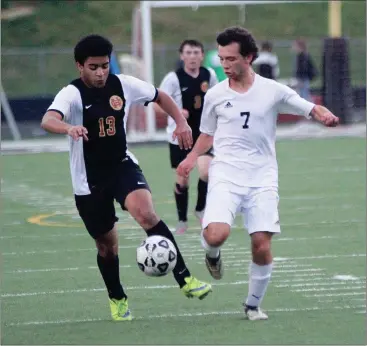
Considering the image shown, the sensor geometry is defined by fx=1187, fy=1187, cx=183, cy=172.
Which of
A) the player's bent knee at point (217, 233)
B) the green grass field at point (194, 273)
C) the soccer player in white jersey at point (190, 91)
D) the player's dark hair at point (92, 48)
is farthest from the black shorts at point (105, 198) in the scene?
the soccer player in white jersey at point (190, 91)

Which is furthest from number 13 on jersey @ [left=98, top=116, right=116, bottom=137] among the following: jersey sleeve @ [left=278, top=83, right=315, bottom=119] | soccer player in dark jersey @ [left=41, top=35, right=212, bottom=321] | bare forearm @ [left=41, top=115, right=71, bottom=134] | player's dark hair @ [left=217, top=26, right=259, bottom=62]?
jersey sleeve @ [left=278, top=83, right=315, bottom=119]

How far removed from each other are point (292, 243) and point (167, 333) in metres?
4.08

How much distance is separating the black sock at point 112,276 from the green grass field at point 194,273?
19cm

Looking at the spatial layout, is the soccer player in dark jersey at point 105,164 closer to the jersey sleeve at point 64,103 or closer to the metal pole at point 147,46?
the jersey sleeve at point 64,103

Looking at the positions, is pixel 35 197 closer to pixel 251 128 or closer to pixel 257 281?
pixel 251 128

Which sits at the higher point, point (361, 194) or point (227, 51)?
point (227, 51)

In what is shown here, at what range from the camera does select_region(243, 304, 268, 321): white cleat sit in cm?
779

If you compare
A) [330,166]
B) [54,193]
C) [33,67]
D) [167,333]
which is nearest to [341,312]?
[167,333]

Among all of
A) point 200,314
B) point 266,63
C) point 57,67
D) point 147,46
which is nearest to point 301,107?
point 200,314

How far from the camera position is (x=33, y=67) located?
37.4m

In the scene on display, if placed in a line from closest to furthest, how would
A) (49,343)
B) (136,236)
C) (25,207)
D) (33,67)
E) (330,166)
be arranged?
1. (49,343)
2. (136,236)
3. (25,207)
4. (330,166)
5. (33,67)

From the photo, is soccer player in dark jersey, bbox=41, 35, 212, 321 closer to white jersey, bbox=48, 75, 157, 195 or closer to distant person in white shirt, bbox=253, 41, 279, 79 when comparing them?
white jersey, bbox=48, 75, 157, 195

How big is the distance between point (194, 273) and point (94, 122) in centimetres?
243

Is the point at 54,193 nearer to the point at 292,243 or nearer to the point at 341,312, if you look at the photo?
the point at 292,243
